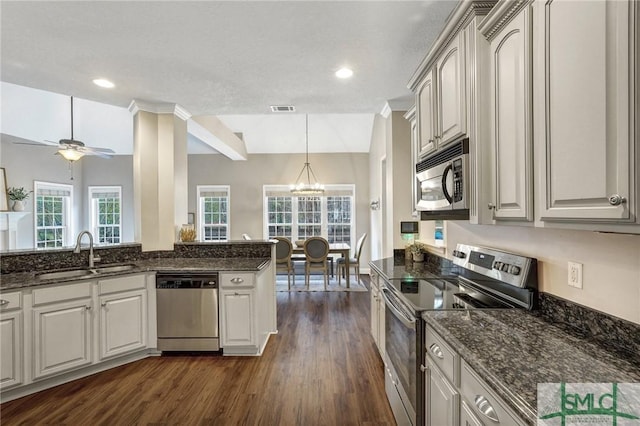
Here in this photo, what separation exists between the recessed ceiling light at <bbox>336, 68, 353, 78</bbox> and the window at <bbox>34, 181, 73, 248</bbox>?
611cm

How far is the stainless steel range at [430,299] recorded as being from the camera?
1597 millimetres

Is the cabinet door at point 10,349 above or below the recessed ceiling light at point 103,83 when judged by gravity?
below

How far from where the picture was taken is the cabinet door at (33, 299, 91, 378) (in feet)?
7.84

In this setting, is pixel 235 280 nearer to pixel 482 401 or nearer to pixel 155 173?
pixel 155 173

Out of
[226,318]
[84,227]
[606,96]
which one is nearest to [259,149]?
[84,227]

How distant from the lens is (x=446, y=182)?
1.76 meters

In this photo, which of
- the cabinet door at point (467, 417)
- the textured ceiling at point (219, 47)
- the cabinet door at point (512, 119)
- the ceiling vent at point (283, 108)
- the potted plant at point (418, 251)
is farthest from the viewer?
the ceiling vent at point (283, 108)

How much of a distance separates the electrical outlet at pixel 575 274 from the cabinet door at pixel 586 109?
406mm

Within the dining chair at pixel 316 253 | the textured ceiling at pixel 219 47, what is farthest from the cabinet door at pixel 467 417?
the dining chair at pixel 316 253

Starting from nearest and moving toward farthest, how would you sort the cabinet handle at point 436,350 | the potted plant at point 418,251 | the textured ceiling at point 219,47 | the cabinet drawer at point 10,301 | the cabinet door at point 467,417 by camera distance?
the cabinet door at point 467,417 → the cabinet handle at point 436,350 → the textured ceiling at point 219,47 → the cabinet drawer at point 10,301 → the potted plant at point 418,251

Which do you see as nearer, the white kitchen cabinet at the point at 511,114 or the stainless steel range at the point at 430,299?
the white kitchen cabinet at the point at 511,114

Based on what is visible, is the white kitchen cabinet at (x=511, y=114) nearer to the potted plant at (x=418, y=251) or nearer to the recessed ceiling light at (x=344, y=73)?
the recessed ceiling light at (x=344, y=73)

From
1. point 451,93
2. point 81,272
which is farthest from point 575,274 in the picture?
point 81,272

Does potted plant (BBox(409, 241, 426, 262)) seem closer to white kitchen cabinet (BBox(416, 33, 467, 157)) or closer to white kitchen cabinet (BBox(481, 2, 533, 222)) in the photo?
white kitchen cabinet (BBox(416, 33, 467, 157))
